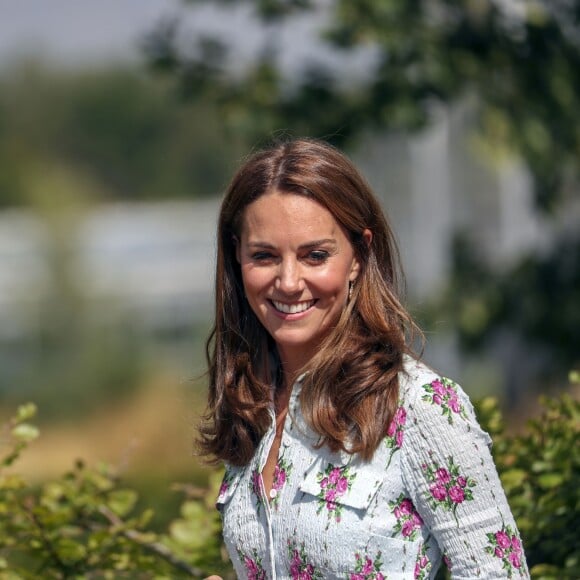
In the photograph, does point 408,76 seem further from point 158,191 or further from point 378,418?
point 158,191

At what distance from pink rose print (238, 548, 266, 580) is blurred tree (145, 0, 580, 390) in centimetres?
374

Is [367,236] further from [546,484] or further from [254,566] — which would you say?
[546,484]

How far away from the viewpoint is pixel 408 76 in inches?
234

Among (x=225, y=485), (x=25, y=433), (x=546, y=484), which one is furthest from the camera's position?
(x=25, y=433)

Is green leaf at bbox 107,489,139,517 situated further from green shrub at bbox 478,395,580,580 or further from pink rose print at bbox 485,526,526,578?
pink rose print at bbox 485,526,526,578

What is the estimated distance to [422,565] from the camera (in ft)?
7.00

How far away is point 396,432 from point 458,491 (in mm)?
147

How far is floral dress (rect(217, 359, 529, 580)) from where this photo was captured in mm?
2064

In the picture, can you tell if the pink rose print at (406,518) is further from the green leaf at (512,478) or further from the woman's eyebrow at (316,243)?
the green leaf at (512,478)

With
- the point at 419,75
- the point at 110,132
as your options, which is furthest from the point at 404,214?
the point at 110,132

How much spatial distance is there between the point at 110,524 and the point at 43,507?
34 cm

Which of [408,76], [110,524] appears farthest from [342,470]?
[408,76]

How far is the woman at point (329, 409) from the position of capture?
2084mm

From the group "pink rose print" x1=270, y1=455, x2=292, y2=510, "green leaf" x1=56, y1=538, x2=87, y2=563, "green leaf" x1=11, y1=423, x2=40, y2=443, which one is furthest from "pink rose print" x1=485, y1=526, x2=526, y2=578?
"green leaf" x1=11, y1=423, x2=40, y2=443
